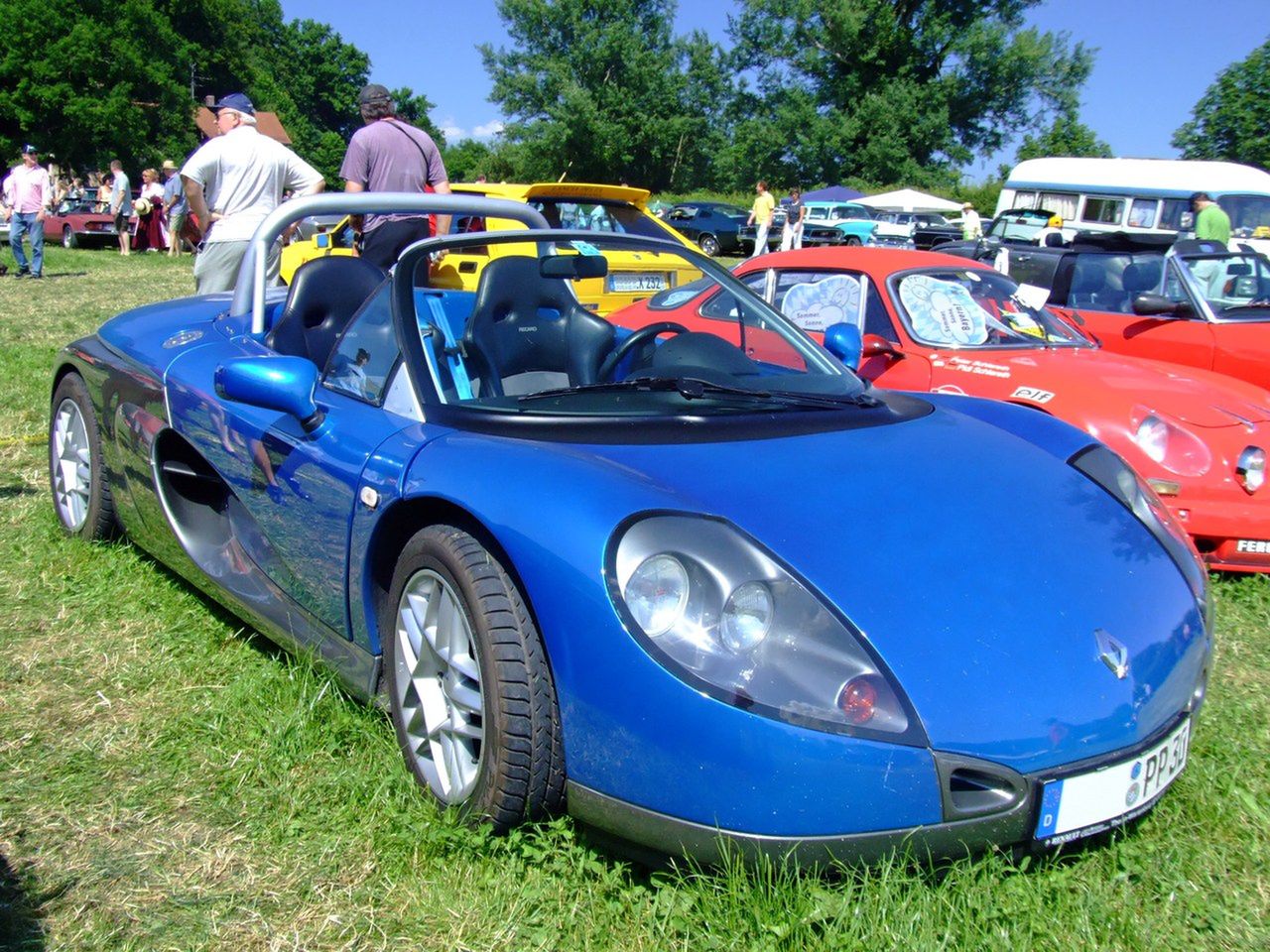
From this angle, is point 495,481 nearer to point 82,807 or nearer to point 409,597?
point 409,597

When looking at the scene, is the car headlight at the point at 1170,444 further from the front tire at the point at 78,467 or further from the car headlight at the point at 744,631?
the front tire at the point at 78,467

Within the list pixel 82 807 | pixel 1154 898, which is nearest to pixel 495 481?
pixel 82 807

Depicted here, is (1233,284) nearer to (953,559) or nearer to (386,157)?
(386,157)

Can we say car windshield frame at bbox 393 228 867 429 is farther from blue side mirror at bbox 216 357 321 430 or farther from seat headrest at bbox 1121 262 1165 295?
seat headrest at bbox 1121 262 1165 295

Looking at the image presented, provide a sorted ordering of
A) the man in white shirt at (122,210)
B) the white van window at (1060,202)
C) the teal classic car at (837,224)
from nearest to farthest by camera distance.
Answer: the man in white shirt at (122,210) → the white van window at (1060,202) → the teal classic car at (837,224)

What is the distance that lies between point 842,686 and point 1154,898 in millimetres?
775

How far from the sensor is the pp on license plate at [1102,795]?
188 centimetres

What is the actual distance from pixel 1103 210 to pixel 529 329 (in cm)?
2291

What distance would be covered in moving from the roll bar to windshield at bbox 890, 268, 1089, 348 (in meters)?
2.15

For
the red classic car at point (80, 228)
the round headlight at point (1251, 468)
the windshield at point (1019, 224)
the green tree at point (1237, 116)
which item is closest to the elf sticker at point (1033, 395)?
the round headlight at point (1251, 468)

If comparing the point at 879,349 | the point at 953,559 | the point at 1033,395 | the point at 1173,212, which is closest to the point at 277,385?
the point at 953,559

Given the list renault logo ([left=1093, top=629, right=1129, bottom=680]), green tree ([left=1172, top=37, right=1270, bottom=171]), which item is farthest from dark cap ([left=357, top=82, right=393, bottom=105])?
green tree ([left=1172, top=37, right=1270, bottom=171])

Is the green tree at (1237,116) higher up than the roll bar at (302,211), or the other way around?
the green tree at (1237,116)

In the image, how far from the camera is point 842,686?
1849 millimetres
